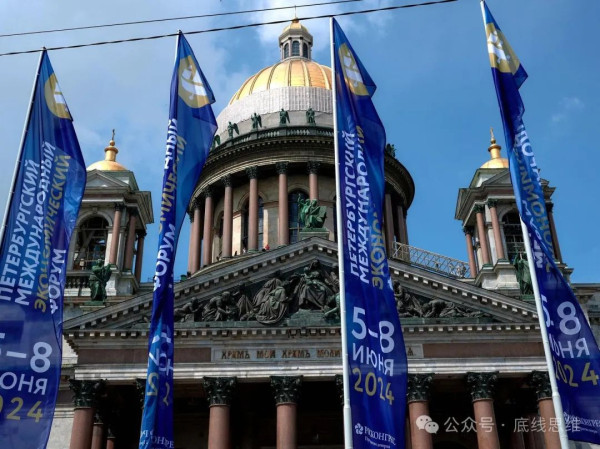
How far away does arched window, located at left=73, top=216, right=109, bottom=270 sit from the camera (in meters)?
39.8

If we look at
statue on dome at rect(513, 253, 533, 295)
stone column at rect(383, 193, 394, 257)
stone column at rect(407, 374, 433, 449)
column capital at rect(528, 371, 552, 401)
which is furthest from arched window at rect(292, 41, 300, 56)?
column capital at rect(528, 371, 552, 401)

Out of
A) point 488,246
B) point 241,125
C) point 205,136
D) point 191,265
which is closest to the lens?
point 205,136

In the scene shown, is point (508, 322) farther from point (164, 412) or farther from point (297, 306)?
point (164, 412)

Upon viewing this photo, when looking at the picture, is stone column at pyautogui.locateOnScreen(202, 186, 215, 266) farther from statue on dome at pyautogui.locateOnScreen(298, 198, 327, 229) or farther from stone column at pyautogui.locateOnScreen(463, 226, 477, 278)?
stone column at pyautogui.locateOnScreen(463, 226, 477, 278)

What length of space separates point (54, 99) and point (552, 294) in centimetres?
1295

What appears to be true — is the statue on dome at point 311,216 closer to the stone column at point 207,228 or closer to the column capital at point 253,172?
the column capital at point 253,172

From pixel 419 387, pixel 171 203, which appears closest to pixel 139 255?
pixel 419 387

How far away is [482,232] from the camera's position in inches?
1587

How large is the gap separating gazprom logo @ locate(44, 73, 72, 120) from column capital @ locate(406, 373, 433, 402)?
16002mm

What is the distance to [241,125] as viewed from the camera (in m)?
50.6

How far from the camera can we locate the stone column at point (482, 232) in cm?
3966

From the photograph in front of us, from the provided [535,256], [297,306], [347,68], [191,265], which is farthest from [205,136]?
[191,265]

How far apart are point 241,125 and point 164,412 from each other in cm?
3548

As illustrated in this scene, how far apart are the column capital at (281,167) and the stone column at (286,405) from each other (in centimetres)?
1994
